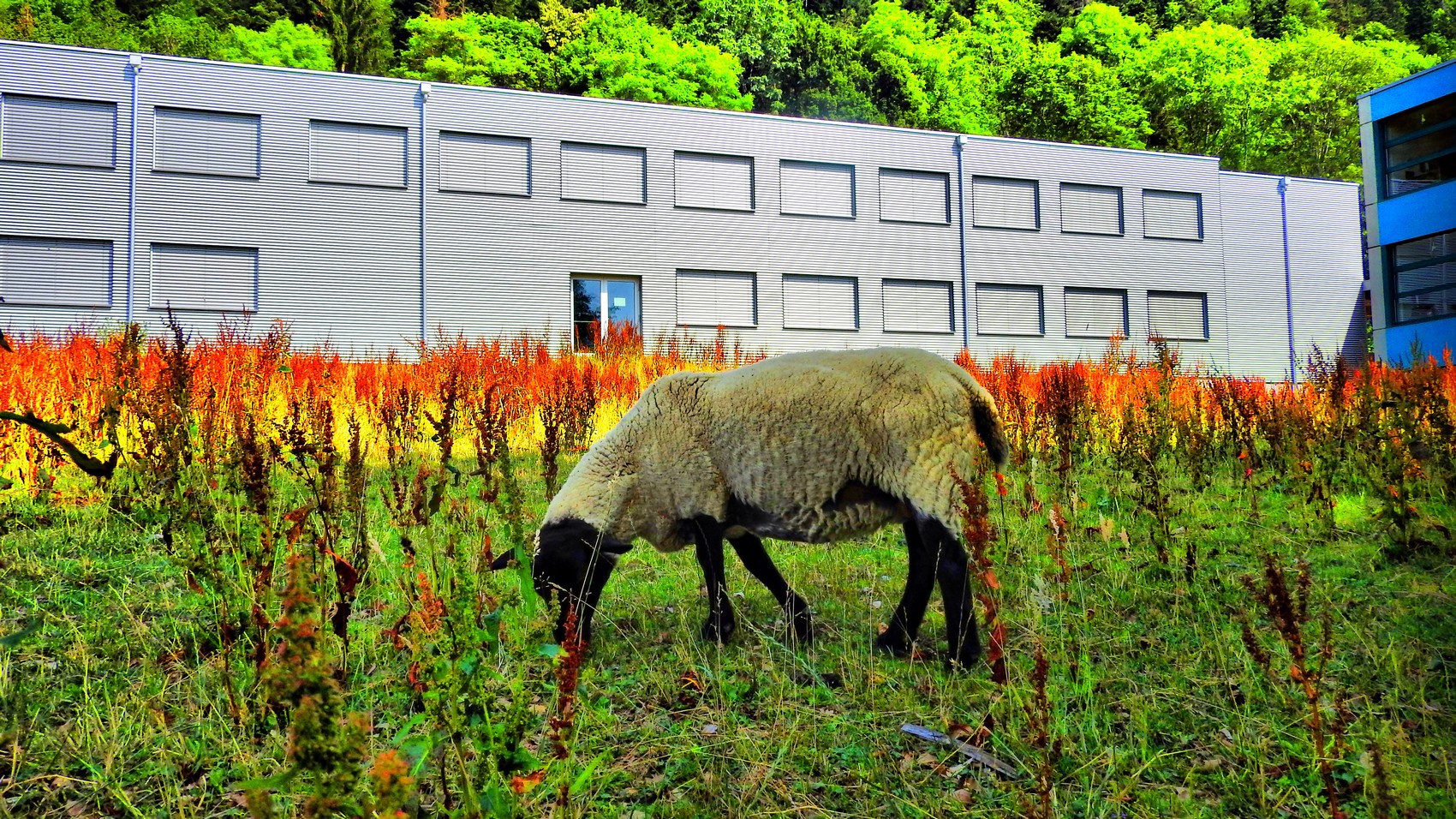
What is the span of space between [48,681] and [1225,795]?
4355mm

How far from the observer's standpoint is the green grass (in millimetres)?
2555

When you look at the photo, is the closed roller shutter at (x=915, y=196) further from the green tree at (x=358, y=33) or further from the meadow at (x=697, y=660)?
the green tree at (x=358, y=33)

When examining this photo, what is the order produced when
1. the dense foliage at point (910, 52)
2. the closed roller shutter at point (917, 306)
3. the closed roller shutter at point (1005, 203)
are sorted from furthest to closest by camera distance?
the dense foliage at point (910, 52) < the closed roller shutter at point (1005, 203) < the closed roller shutter at point (917, 306)

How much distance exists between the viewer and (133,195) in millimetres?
23516

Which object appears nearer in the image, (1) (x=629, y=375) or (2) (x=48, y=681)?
(2) (x=48, y=681)

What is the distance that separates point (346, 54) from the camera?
136 feet

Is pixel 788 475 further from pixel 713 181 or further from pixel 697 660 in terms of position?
pixel 713 181

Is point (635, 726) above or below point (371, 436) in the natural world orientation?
below

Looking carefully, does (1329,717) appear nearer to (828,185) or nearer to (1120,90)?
(828,185)

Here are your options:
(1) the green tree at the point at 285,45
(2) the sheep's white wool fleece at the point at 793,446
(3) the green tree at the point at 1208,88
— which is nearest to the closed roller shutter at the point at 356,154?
(1) the green tree at the point at 285,45

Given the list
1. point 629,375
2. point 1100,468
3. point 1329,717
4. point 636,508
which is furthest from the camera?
point 629,375

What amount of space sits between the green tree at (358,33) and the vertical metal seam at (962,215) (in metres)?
29.1

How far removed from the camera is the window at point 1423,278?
20938 mm

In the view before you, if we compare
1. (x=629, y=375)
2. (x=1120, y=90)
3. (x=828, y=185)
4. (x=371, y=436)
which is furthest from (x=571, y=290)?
(x=1120, y=90)
